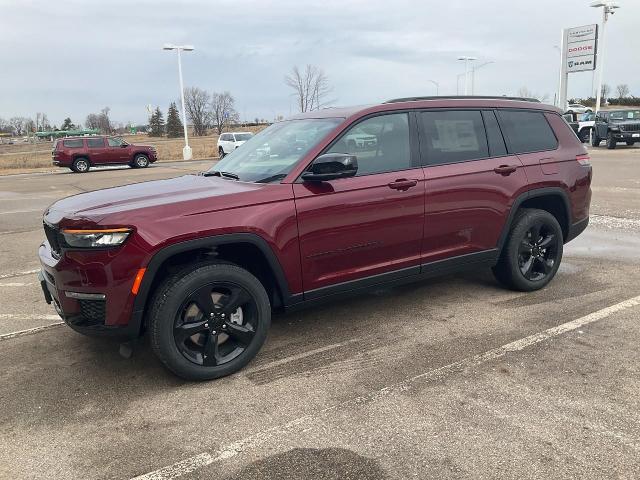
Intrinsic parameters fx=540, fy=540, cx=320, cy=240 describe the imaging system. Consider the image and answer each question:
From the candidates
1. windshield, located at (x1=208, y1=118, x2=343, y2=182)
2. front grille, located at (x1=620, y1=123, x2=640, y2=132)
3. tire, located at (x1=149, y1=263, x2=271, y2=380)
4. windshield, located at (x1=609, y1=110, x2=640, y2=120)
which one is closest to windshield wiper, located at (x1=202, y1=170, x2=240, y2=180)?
windshield, located at (x1=208, y1=118, x2=343, y2=182)

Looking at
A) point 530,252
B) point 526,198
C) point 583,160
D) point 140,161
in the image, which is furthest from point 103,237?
point 140,161

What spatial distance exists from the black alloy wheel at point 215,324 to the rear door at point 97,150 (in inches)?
1070

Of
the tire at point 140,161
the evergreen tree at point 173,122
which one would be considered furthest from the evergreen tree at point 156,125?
the tire at point 140,161

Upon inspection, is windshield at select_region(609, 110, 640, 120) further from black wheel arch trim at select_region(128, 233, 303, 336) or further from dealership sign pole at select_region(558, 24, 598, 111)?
black wheel arch trim at select_region(128, 233, 303, 336)

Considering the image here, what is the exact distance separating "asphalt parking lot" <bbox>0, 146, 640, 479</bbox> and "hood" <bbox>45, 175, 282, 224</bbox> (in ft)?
3.73

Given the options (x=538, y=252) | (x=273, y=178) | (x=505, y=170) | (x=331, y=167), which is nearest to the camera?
(x=331, y=167)

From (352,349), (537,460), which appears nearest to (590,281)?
(352,349)

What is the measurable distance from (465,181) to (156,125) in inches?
4360

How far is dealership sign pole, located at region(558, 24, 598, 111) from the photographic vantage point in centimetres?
4009

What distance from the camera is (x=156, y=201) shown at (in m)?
3.50

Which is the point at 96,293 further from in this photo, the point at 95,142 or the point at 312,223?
the point at 95,142

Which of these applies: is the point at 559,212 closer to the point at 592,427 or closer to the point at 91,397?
the point at 592,427

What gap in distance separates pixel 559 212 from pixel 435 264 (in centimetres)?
174

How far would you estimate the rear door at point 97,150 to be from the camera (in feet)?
91.7
